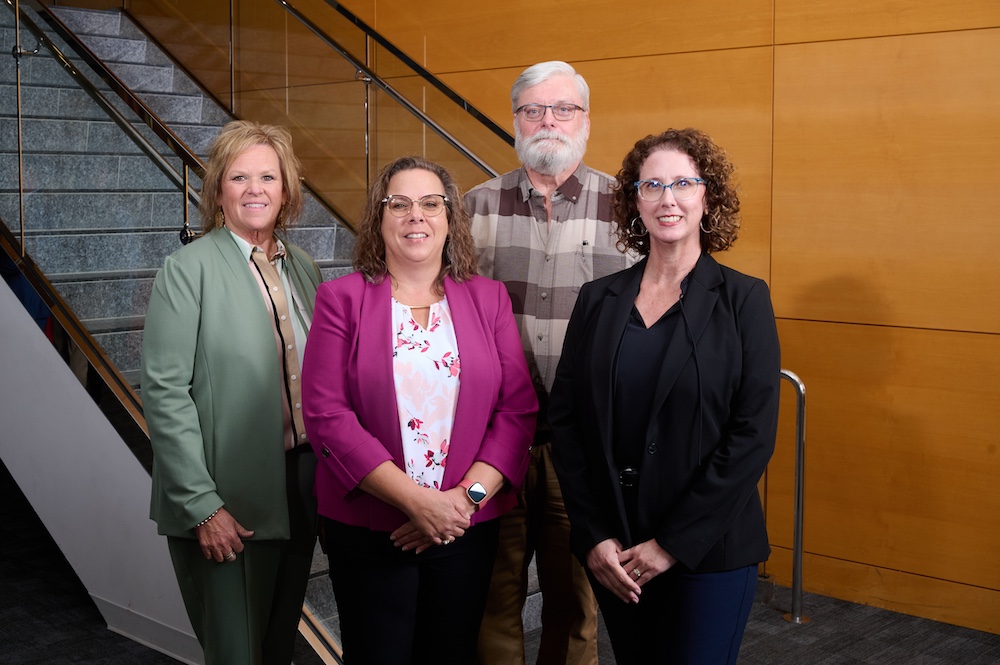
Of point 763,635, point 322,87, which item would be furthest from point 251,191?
point 322,87

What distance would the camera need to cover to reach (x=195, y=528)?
99.1 inches

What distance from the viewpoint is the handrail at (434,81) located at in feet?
14.4

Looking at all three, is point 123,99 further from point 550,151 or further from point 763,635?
point 763,635

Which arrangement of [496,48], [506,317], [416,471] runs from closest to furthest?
[416,471]
[506,317]
[496,48]

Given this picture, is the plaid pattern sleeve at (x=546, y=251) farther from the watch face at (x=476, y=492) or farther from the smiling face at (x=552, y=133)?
the watch face at (x=476, y=492)

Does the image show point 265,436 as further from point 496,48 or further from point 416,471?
point 496,48

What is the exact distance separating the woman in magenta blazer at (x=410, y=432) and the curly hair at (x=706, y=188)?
40 cm

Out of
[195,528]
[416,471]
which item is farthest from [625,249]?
[195,528]

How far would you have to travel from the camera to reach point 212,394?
2.52m

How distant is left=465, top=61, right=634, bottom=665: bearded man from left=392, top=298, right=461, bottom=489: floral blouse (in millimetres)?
389

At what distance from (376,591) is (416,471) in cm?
30

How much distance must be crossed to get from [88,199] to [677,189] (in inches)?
101

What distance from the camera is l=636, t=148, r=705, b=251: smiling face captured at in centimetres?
223

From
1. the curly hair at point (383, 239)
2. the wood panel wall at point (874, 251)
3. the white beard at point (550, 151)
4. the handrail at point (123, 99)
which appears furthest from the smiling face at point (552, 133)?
the wood panel wall at point (874, 251)
